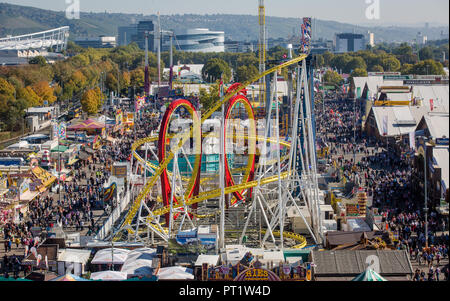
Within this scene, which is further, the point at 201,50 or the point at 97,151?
the point at 201,50

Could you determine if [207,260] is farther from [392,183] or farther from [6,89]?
[6,89]

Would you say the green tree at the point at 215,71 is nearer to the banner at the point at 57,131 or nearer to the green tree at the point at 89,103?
the green tree at the point at 89,103

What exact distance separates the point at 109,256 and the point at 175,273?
8.76ft

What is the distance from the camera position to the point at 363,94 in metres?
61.8

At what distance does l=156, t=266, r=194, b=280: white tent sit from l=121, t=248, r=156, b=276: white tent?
473 millimetres

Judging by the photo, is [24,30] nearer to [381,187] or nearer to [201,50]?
[201,50]

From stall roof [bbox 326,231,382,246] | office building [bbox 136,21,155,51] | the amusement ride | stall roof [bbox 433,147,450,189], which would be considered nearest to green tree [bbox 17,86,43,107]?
the amusement ride

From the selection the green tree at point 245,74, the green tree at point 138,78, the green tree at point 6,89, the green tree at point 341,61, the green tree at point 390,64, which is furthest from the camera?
the green tree at point 341,61

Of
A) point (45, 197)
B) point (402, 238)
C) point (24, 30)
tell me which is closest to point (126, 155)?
point (45, 197)

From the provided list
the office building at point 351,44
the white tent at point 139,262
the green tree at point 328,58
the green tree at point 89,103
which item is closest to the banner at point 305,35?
the white tent at point 139,262

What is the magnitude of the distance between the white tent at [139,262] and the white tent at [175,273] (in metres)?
0.47

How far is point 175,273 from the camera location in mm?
16594

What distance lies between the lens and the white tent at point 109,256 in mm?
18225

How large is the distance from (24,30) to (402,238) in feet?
275
